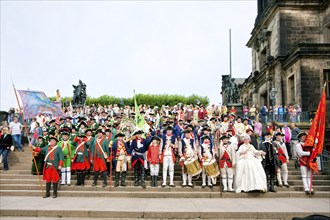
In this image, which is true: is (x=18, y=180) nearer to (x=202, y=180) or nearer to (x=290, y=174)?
(x=202, y=180)

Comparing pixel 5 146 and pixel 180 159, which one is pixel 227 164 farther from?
pixel 5 146

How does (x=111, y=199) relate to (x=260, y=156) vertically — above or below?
below

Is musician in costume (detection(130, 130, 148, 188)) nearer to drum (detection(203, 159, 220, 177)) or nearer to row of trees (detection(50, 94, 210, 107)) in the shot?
drum (detection(203, 159, 220, 177))

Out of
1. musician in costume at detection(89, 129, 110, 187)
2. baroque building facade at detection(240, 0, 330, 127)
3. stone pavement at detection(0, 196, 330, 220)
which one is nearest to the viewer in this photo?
stone pavement at detection(0, 196, 330, 220)

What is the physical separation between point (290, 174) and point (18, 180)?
10.7m

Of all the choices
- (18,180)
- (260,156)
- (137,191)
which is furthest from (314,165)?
(18,180)

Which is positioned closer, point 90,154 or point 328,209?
point 328,209

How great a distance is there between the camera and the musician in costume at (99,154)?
40.3ft

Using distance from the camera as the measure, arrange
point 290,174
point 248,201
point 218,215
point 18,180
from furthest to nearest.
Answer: point 290,174, point 18,180, point 248,201, point 218,215

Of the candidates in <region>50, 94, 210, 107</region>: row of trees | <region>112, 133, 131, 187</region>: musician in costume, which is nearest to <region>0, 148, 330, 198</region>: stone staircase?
<region>112, 133, 131, 187</region>: musician in costume

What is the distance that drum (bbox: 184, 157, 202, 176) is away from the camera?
12.2 meters

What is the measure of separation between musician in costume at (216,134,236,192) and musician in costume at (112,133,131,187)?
3.35 metres

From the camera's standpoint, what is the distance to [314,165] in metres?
11.8

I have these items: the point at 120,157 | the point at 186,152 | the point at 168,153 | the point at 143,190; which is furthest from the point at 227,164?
the point at 120,157
